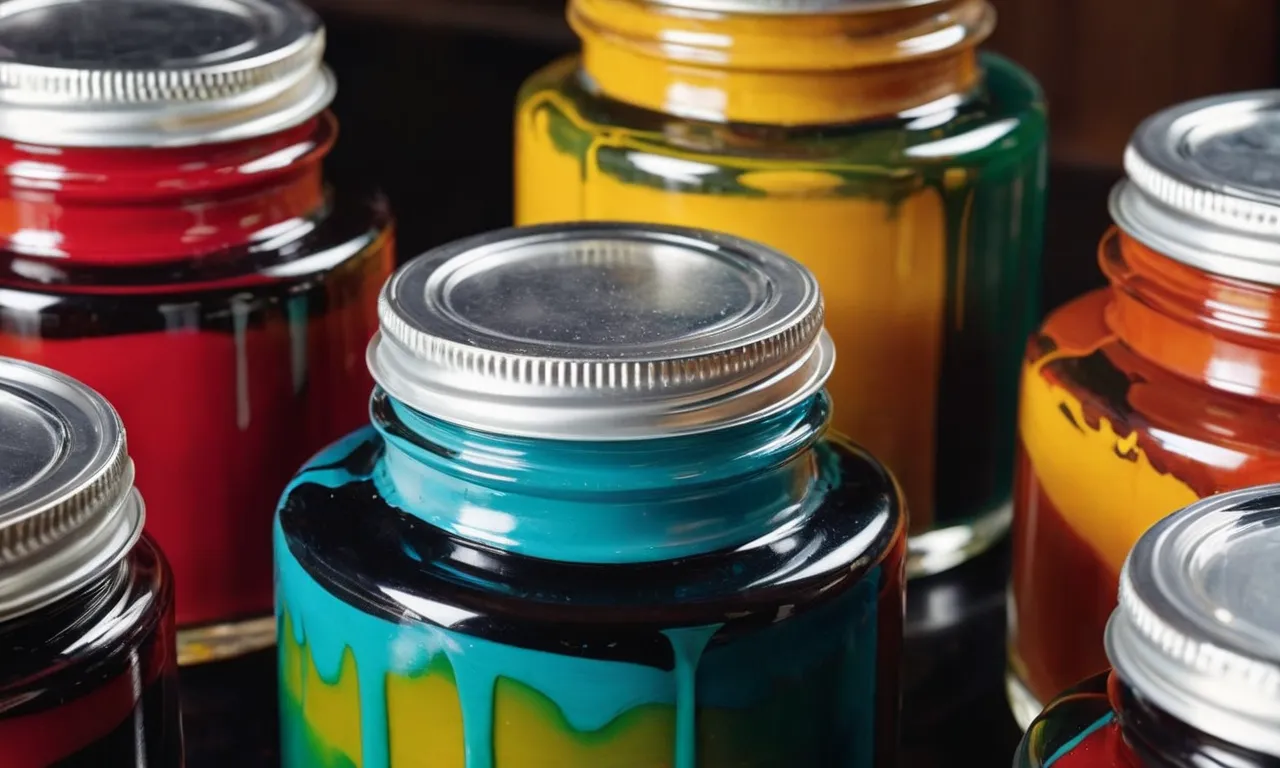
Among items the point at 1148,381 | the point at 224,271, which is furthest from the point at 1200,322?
the point at 224,271

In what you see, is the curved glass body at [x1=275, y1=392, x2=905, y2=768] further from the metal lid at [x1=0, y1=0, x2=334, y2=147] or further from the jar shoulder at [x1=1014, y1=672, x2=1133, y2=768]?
the metal lid at [x1=0, y1=0, x2=334, y2=147]

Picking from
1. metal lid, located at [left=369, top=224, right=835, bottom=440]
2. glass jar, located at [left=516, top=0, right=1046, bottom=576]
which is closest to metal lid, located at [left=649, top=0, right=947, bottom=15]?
glass jar, located at [left=516, top=0, right=1046, bottom=576]

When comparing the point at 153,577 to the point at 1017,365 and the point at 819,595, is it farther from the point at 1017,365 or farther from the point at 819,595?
the point at 1017,365

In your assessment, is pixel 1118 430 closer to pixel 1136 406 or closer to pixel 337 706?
pixel 1136 406

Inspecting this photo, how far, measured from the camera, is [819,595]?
591 millimetres

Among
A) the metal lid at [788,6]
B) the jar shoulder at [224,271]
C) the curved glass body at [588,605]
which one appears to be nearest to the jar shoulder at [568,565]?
the curved glass body at [588,605]

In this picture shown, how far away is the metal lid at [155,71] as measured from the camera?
2.38 ft

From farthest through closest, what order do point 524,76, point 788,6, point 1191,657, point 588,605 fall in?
point 524,76 → point 788,6 → point 588,605 → point 1191,657

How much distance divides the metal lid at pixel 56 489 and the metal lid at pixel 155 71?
12 cm

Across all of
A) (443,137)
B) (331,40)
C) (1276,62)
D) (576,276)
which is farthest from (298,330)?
(1276,62)

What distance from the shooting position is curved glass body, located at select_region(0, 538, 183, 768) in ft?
1.79

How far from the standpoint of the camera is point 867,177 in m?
0.77

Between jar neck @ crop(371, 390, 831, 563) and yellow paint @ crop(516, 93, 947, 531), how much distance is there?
171mm

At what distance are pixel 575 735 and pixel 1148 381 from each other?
0.25 m
